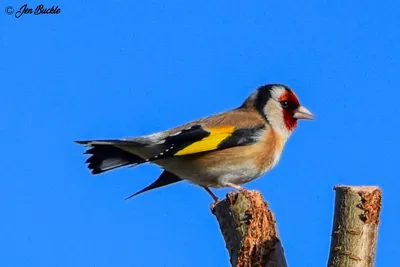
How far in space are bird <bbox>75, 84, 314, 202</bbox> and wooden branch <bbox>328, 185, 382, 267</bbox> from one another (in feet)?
13.0

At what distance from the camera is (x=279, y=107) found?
35.2ft

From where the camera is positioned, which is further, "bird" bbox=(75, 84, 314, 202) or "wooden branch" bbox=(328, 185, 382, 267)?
"bird" bbox=(75, 84, 314, 202)

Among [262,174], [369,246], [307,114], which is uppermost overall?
[307,114]

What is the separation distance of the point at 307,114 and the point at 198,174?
2027 millimetres

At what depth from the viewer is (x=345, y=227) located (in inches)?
203

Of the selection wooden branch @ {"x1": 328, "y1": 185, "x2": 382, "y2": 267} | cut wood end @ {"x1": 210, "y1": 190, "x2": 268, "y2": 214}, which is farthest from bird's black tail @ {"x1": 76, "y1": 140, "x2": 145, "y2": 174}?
wooden branch @ {"x1": 328, "y1": 185, "x2": 382, "y2": 267}

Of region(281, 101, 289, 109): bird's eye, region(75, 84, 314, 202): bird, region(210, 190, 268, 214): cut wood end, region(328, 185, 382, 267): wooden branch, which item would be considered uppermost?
region(281, 101, 289, 109): bird's eye

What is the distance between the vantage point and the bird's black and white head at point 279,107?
10.5 meters

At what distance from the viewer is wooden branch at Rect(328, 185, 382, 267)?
5.07 m

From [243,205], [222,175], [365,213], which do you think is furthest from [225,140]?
[365,213]

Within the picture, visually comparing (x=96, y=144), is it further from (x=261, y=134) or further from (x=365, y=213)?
(x=365, y=213)

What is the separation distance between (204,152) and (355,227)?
4.46m

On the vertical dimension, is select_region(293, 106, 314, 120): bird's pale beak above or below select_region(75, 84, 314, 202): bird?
above

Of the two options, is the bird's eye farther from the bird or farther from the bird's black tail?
the bird's black tail
